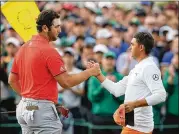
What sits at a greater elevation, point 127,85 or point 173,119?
point 127,85

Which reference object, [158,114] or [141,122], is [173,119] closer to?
[158,114]

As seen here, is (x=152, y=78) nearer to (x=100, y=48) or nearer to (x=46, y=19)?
(x=46, y=19)

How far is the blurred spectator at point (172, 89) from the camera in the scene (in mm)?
12625

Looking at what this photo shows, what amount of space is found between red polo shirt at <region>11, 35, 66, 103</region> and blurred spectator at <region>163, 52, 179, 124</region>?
4.40 m

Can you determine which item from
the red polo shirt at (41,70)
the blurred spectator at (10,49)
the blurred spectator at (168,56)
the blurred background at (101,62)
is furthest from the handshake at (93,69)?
the blurred spectator at (10,49)

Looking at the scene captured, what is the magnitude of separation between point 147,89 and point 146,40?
0.63 m

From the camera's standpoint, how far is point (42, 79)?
27.9 feet

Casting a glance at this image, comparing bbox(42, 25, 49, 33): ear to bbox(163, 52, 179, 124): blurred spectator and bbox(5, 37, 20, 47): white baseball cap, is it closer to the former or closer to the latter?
bbox(163, 52, 179, 124): blurred spectator

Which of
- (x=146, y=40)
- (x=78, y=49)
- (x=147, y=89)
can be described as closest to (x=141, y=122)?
(x=147, y=89)

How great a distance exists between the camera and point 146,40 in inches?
350

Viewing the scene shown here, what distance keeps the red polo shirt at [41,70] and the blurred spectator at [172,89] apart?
14.4ft

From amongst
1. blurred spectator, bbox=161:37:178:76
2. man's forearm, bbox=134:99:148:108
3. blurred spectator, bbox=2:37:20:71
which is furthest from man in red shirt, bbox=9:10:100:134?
blurred spectator, bbox=2:37:20:71

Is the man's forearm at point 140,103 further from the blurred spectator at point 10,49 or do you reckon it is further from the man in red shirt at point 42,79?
the blurred spectator at point 10,49

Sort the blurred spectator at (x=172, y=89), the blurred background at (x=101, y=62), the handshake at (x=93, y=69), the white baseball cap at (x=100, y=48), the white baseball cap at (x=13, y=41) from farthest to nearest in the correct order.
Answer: the white baseball cap at (x=13, y=41)
the white baseball cap at (x=100, y=48)
the blurred spectator at (x=172, y=89)
the blurred background at (x=101, y=62)
the handshake at (x=93, y=69)
